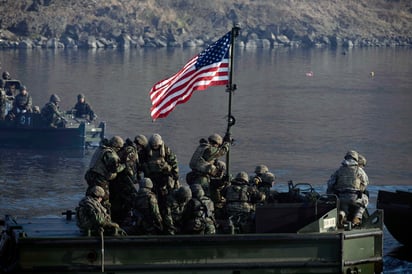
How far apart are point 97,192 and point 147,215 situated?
1036mm

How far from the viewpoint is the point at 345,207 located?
2231 cm

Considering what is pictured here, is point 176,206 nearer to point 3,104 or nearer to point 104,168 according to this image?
point 104,168

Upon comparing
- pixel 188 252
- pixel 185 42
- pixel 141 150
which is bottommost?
pixel 188 252

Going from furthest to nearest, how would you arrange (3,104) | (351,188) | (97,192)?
(3,104), (351,188), (97,192)

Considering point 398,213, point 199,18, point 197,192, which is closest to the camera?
point 197,192

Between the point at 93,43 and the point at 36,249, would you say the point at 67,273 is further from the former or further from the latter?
the point at 93,43

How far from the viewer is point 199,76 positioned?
23.2 m

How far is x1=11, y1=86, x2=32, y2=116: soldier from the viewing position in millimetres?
40125

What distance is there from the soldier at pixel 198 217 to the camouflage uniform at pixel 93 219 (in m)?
1.38

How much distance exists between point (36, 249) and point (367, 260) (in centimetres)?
597

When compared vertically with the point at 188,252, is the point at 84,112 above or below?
above

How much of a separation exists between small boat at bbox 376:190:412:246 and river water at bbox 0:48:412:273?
0.43m

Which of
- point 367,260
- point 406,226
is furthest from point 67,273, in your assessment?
point 406,226

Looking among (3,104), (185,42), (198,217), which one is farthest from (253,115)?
(185,42)
